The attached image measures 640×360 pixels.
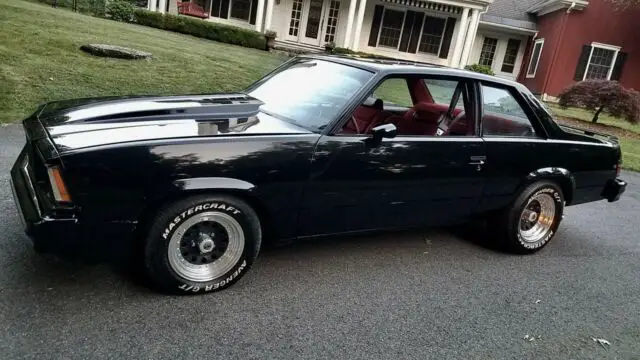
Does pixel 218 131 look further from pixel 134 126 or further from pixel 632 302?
pixel 632 302

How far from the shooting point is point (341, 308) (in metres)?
3.20

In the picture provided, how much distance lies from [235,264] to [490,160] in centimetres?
225

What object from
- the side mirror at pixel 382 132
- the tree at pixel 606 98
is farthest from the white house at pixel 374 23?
the side mirror at pixel 382 132

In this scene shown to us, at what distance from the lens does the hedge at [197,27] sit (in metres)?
19.5

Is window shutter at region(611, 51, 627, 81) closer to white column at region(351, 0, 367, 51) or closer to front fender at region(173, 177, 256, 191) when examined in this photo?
white column at region(351, 0, 367, 51)

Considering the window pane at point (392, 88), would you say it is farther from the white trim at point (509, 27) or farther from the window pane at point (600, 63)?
the white trim at point (509, 27)

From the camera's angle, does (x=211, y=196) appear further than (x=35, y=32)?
No

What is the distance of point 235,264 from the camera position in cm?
319

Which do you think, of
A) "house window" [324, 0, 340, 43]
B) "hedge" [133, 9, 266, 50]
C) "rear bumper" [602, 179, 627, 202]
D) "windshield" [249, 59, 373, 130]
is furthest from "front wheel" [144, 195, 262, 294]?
"house window" [324, 0, 340, 43]

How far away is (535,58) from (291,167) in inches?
932

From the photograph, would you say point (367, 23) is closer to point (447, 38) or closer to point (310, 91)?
point (447, 38)

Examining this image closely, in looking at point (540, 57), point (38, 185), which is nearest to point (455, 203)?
point (38, 185)

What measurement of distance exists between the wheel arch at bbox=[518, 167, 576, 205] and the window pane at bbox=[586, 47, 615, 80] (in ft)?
63.2

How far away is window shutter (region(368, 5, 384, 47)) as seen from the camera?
77.7 feet
